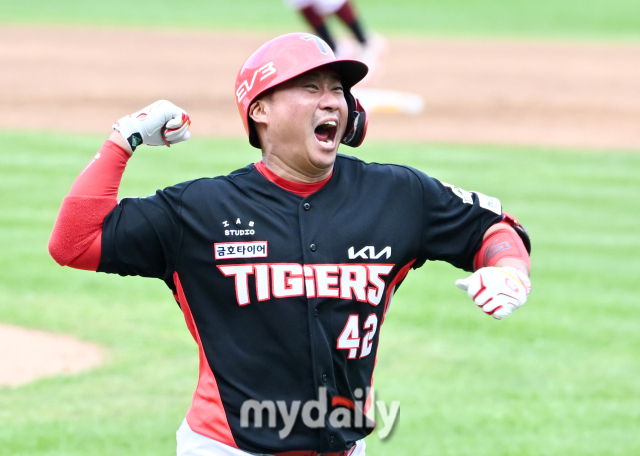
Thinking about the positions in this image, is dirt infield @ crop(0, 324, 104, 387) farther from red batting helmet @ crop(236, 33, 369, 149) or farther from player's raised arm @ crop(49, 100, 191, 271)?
red batting helmet @ crop(236, 33, 369, 149)

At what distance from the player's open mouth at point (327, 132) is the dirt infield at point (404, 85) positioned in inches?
466

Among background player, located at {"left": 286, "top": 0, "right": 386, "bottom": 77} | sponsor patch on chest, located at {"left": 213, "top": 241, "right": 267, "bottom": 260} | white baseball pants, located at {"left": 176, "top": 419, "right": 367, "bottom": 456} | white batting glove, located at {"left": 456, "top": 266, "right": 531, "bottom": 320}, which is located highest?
background player, located at {"left": 286, "top": 0, "right": 386, "bottom": 77}

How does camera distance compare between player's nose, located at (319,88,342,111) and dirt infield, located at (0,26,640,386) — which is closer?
player's nose, located at (319,88,342,111)

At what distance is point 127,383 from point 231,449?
3447 millimetres

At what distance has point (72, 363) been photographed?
263 inches

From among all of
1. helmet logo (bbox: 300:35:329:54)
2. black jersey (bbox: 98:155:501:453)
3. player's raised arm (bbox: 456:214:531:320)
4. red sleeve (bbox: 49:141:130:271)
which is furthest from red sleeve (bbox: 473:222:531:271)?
red sleeve (bbox: 49:141:130:271)

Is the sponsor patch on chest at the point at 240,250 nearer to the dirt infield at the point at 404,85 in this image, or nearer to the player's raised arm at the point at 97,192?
the player's raised arm at the point at 97,192

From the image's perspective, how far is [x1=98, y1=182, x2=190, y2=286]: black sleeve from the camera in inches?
121

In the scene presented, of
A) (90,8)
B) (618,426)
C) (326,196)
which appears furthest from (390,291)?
(90,8)

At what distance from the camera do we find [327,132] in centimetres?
326

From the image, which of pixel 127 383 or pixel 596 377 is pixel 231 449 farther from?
pixel 596 377

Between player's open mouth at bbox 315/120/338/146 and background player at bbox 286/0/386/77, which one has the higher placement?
background player at bbox 286/0/386/77

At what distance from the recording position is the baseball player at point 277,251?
3.08 metres

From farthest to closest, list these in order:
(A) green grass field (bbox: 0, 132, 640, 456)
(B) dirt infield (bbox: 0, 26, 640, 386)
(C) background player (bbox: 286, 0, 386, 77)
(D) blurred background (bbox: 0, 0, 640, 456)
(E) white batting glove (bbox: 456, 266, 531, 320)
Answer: (B) dirt infield (bbox: 0, 26, 640, 386)
(C) background player (bbox: 286, 0, 386, 77)
(D) blurred background (bbox: 0, 0, 640, 456)
(A) green grass field (bbox: 0, 132, 640, 456)
(E) white batting glove (bbox: 456, 266, 531, 320)
